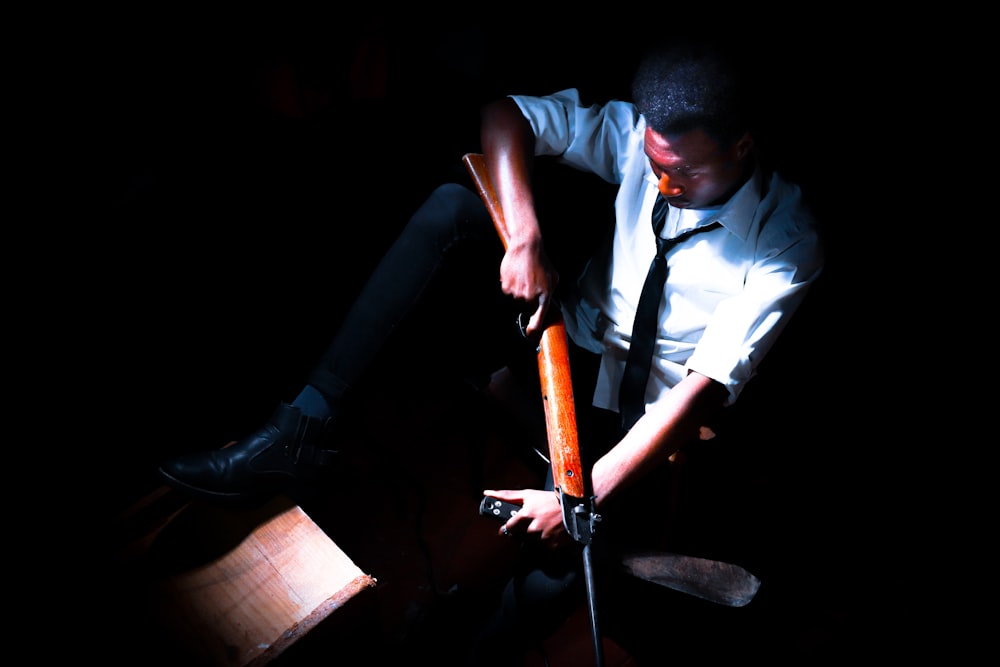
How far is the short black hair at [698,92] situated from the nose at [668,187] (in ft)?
0.48

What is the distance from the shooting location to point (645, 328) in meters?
2.02

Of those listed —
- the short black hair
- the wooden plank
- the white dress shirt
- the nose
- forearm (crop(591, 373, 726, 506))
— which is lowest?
the wooden plank

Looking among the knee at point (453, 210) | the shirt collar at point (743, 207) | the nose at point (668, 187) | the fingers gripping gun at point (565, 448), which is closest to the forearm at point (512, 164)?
the knee at point (453, 210)

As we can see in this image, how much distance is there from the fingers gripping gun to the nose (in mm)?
484

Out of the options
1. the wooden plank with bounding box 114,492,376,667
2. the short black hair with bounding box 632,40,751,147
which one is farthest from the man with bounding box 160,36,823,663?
the wooden plank with bounding box 114,492,376,667

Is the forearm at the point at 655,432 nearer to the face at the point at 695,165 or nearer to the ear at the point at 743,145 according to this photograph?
the face at the point at 695,165

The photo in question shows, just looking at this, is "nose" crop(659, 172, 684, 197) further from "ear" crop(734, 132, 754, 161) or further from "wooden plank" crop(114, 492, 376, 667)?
"wooden plank" crop(114, 492, 376, 667)

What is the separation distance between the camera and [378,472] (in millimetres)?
2824


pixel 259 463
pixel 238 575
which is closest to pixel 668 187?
pixel 259 463

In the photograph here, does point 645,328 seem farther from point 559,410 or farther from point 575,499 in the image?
point 575,499

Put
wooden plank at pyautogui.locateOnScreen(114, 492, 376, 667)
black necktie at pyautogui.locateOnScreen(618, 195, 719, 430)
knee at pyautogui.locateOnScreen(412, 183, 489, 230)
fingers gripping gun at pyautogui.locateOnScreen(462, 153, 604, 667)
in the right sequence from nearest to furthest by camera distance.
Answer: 1. fingers gripping gun at pyautogui.locateOnScreen(462, 153, 604, 667)
2. wooden plank at pyautogui.locateOnScreen(114, 492, 376, 667)
3. black necktie at pyautogui.locateOnScreen(618, 195, 719, 430)
4. knee at pyautogui.locateOnScreen(412, 183, 489, 230)

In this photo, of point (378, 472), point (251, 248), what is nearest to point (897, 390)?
point (378, 472)

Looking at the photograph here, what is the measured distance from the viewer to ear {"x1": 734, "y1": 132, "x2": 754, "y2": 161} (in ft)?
5.37

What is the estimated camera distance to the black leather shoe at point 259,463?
6.44ft
